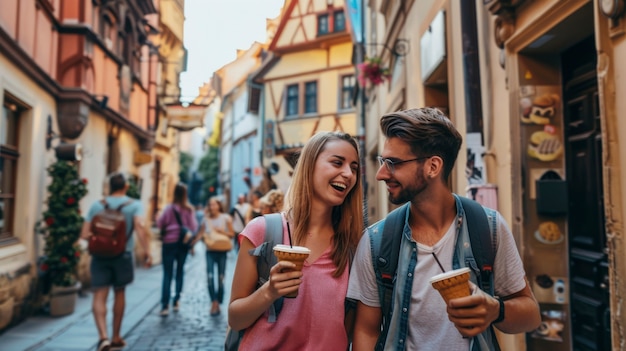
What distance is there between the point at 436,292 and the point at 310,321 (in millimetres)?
541

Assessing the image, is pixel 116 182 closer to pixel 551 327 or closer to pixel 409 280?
pixel 551 327

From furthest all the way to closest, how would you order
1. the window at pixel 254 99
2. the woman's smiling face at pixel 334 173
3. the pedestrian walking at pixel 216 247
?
the window at pixel 254 99
the pedestrian walking at pixel 216 247
the woman's smiling face at pixel 334 173

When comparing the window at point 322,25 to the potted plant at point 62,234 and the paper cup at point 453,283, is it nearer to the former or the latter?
the potted plant at point 62,234

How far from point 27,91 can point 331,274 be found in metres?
7.04

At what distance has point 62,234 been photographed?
26.6 ft

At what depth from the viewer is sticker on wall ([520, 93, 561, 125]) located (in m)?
3.99

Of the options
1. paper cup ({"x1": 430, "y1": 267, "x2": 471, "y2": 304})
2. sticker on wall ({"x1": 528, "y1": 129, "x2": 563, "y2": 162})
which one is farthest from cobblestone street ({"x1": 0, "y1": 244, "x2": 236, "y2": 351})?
paper cup ({"x1": 430, "y1": 267, "x2": 471, "y2": 304})

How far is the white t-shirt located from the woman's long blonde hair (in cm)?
41

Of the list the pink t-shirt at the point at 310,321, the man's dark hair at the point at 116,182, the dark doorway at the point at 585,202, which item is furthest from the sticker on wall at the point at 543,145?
the man's dark hair at the point at 116,182

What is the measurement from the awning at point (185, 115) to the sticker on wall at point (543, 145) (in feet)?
45.4

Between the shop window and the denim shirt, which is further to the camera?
the shop window

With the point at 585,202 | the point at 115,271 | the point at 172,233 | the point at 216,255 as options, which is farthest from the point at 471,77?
the point at 172,233

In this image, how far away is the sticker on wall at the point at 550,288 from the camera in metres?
3.96

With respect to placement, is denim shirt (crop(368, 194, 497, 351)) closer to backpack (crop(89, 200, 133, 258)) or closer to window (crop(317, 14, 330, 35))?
backpack (crop(89, 200, 133, 258))
